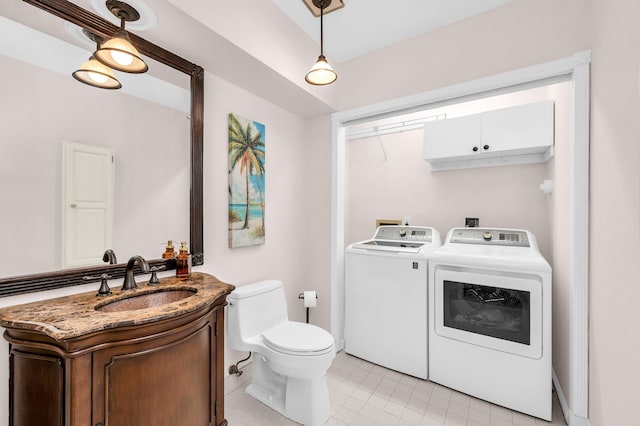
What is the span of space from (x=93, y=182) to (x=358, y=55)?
7.30 feet

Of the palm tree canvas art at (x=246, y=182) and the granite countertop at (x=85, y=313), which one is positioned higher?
the palm tree canvas art at (x=246, y=182)

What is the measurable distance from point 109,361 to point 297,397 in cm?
113

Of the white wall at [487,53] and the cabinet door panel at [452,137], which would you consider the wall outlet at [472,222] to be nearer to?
the white wall at [487,53]

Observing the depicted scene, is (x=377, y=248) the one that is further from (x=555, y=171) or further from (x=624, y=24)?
(x=624, y=24)

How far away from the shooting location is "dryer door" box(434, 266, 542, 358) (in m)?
1.76

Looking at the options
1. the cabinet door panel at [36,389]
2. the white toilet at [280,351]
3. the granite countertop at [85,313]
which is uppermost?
the granite countertop at [85,313]

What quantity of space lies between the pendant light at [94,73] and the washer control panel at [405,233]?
2377 mm

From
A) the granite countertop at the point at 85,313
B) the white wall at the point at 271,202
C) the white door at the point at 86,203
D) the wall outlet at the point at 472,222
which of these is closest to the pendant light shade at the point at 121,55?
the white door at the point at 86,203

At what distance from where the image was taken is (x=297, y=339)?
1.81 meters

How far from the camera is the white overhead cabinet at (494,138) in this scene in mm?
2143

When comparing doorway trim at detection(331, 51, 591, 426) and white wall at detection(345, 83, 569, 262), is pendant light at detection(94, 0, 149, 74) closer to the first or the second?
doorway trim at detection(331, 51, 591, 426)

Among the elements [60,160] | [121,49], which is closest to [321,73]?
[121,49]

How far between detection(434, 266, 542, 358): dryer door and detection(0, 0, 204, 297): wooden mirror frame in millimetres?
1765

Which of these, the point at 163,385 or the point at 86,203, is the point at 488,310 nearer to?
the point at 163,385
